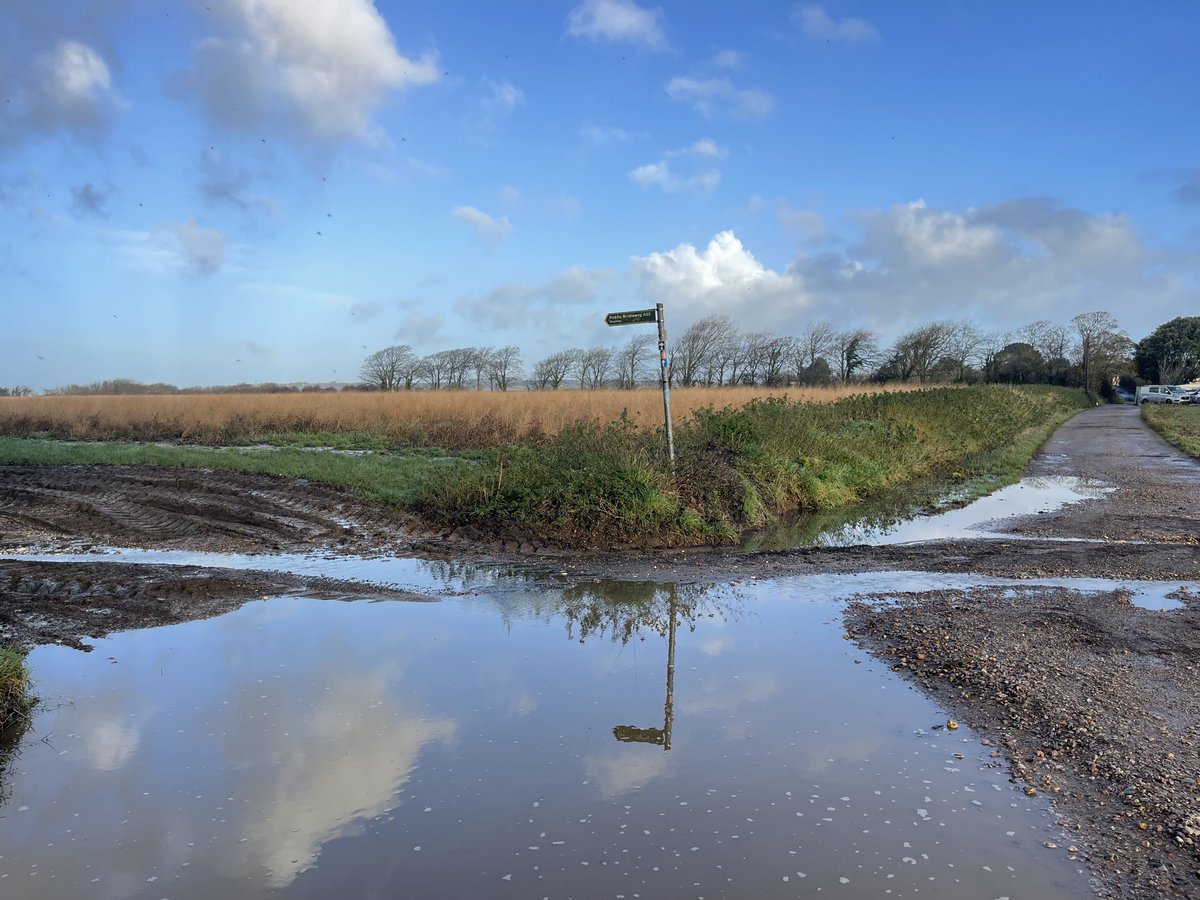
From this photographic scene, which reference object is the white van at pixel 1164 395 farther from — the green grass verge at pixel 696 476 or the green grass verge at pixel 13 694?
the green grass verge at pixel 13 694

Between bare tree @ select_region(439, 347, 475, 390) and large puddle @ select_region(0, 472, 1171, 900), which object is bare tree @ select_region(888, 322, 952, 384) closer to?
bare tree @ select_region(439, 347, 475, 390)

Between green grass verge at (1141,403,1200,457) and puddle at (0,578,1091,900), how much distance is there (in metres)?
21.5

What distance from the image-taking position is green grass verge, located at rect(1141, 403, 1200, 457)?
78.1ft

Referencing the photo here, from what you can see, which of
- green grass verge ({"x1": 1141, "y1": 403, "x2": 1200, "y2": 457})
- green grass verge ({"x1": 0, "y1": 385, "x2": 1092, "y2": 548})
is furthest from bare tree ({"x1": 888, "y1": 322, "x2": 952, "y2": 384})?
green grass verge ({"x1": 0, "y1": 385, "x2": 1092, "y2": 548})

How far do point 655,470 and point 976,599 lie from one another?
506 cm

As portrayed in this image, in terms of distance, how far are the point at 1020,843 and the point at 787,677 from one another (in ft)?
7.40

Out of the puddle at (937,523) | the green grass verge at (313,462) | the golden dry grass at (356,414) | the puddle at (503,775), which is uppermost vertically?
the golden dry grass at (356,414)

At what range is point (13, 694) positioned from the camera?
5441mm

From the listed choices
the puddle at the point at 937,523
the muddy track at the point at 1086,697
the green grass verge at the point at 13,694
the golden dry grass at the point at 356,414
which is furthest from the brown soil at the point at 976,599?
the golden dry grass at the point at 356,414

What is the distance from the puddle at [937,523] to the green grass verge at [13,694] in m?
7.99

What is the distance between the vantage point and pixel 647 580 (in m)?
8.94

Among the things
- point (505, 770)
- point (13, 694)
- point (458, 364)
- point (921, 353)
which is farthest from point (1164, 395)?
point (13, 694)

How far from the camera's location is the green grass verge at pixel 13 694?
531cm

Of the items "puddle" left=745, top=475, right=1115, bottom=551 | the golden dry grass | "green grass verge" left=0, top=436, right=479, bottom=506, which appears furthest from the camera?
the golden dry grass
